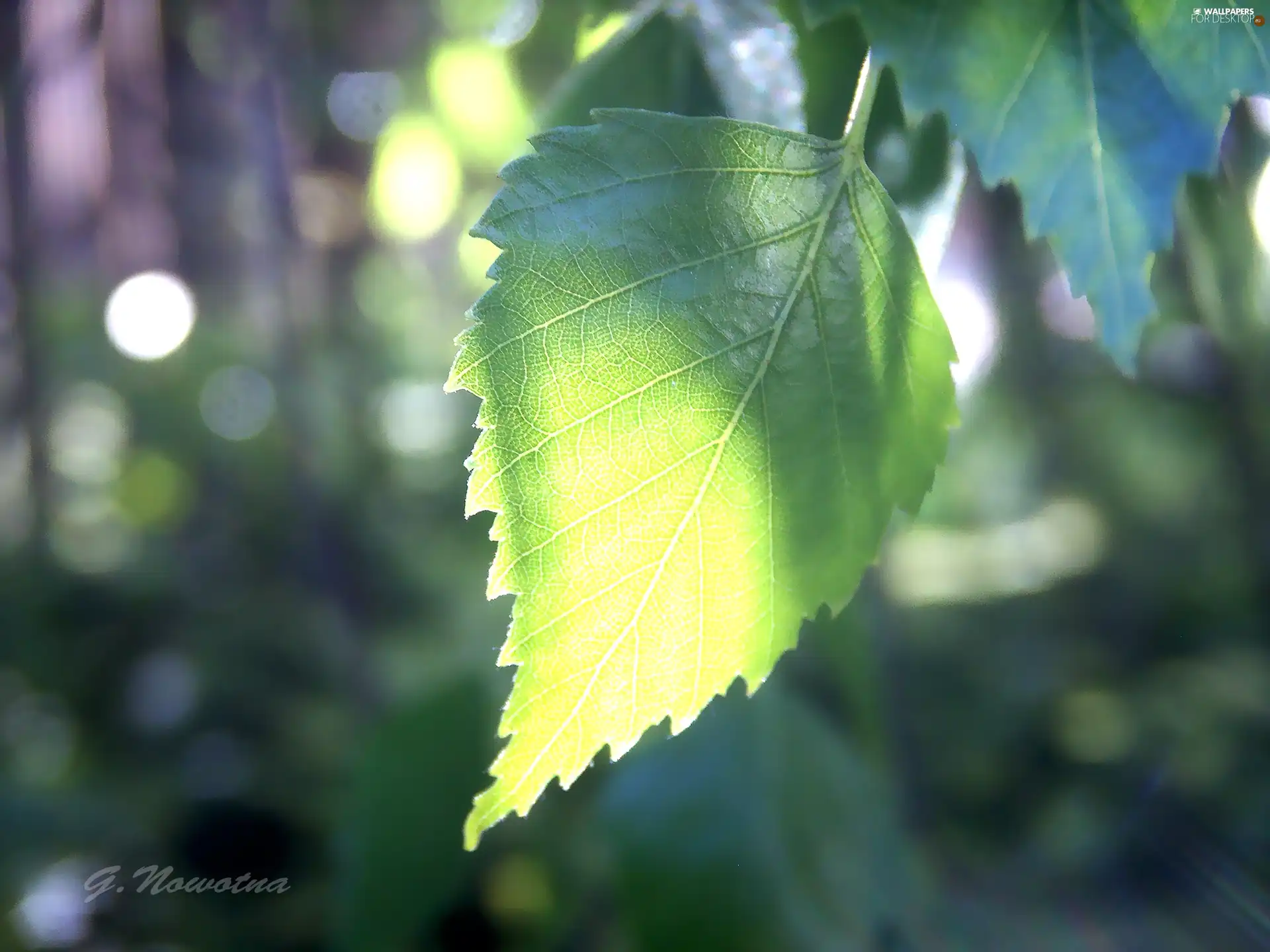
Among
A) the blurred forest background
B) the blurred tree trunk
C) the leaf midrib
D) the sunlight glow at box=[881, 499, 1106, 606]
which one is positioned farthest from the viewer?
the blurred tree trunk

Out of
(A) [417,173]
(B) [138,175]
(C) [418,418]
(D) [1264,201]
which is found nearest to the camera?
(D) [1264,201]

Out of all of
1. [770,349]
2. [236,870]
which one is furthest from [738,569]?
[236,870]

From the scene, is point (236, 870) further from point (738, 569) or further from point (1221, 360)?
point (1221, 360)

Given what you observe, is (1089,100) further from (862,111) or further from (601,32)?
(601,32)

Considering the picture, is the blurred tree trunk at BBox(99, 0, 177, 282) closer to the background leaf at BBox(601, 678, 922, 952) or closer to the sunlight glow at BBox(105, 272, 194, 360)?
the sunlight glow at BBox(105, 272, 194, 360)

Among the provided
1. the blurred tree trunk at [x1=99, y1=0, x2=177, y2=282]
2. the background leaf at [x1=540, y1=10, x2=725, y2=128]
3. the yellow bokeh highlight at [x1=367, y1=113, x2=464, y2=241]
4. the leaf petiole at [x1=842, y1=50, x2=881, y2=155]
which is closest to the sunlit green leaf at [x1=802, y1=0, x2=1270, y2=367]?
the leaf petiole at [x1=842, y1=50, x2=881, y2=155]

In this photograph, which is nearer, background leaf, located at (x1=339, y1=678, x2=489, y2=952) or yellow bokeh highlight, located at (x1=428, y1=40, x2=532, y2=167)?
yellow bokeh highlight, located at (x1=428, y1=40, x2=532, y2=167)

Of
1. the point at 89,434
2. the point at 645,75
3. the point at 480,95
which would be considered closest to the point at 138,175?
the point at 89,434
